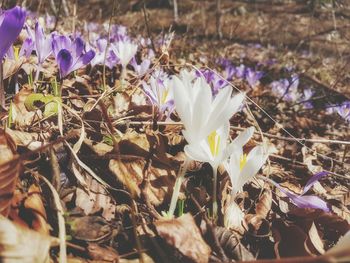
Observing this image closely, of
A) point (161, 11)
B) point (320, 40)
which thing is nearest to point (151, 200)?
point (320, 40)

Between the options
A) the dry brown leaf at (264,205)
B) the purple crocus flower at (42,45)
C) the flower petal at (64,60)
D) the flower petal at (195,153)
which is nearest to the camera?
the flower petal at (195,153)

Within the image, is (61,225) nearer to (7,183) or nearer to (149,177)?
(7,183)

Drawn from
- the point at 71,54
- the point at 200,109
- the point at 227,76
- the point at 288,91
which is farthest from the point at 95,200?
the point at 288,91

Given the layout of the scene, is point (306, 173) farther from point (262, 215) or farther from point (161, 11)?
point (161, 11)

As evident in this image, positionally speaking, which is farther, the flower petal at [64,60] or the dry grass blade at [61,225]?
the flower petal at [64,60]

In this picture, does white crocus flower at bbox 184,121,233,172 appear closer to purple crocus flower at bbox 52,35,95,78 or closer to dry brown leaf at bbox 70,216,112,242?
dry brown leaf at bbox 70,216,112,242

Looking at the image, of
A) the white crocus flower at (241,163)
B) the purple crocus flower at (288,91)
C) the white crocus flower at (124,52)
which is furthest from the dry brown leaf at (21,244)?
the purple crocus flower at (288,91)

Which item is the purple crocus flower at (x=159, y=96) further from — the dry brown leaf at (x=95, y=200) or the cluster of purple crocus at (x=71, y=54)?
the dry brown leaf at (x=95, y=200)
